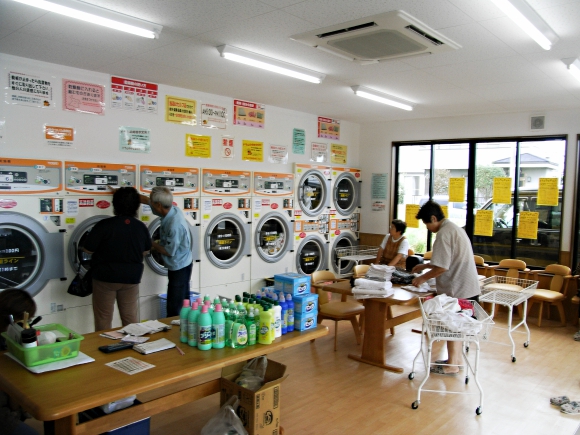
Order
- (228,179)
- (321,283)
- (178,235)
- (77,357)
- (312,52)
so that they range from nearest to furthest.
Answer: (77,357) < (312,52) < (178,235) < (321,283) < (228,179)

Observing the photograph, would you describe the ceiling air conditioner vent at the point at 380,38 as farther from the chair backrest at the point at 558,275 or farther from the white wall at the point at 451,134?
the chair backrest at the point at 558,275

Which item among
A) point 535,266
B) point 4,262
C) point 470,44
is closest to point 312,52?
point 470,44

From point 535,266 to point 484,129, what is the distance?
2.13 meters

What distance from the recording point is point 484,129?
272 inches

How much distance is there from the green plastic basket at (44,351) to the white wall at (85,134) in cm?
214

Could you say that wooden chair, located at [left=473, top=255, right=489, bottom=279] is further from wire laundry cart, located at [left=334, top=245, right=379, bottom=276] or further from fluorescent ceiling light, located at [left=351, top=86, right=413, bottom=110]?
fluorescent ceiling light, located at [left=351, top=86, right=413, bottom=110]

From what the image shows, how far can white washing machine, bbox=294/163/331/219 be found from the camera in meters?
6.94

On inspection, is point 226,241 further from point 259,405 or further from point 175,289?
point 259,405

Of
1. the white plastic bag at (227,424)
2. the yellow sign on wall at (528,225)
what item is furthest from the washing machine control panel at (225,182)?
the yellow sign on wall at (528,225)

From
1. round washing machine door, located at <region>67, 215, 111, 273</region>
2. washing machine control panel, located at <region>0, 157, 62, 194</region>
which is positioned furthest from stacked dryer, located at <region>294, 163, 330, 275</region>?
washing machine control panel, located at <region>0, 157, 62, 194</region>

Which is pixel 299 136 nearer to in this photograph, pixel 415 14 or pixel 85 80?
pixel 85 80

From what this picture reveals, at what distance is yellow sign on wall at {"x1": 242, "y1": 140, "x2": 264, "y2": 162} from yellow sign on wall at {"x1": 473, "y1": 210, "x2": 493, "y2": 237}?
343cm

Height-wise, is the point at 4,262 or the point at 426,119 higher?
the point at 426,119

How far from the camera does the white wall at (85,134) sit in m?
4.25
